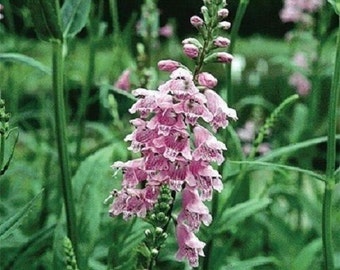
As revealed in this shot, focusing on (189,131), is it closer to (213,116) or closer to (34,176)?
Answer: (213,116)

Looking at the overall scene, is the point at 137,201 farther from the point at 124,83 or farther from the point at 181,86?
the point at 124,83

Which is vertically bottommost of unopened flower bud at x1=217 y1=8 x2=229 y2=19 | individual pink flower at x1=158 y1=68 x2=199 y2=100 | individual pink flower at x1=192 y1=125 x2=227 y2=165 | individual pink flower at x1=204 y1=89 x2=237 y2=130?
individual pink flower at x1=192 y1=125 x2=227 y2=165

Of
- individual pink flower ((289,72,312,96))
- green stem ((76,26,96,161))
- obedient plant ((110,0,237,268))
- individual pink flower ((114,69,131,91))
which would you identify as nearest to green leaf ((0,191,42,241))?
obedient plant ((110,0,237,268))

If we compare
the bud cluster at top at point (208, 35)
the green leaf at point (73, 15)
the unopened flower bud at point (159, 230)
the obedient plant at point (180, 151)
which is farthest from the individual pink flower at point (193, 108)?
the green leaf at point (73, 15)

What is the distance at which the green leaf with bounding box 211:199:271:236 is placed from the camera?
10.0 feet

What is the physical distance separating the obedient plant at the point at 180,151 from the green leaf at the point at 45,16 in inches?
23.4

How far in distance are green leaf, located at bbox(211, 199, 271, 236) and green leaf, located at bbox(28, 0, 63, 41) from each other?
798 mm

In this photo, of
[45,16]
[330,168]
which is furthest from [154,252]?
[45,16]

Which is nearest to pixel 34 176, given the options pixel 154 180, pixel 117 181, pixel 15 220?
pixel 117 181

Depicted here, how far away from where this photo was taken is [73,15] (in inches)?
A: 115

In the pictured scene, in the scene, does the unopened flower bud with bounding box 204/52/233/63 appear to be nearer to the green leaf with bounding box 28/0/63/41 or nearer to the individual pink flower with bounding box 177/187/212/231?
the individual pink flower with bounding box 177/187/212/231

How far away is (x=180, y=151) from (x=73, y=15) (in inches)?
38.5

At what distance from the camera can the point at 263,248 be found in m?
4.59

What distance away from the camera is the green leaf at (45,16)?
2707 millimetres
